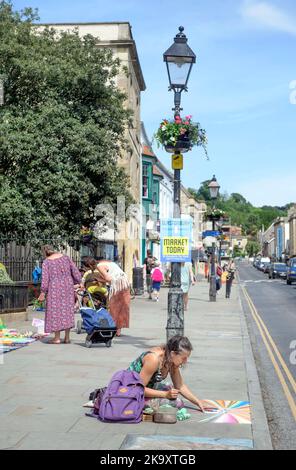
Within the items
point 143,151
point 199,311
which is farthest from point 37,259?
point 143,151

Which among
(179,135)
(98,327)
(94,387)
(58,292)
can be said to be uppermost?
(179,135)

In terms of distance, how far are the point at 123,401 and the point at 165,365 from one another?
628mm

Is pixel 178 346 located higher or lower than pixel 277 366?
higher

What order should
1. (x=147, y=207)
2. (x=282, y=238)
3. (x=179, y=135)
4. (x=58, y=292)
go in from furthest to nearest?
1. (x=282, y=238)
2. (x=147, y=207)
3. (x=58, y=292)
4. (x=179, y=135)

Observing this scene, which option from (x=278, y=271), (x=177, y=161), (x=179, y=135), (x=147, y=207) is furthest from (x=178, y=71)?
(x=278, y=271)

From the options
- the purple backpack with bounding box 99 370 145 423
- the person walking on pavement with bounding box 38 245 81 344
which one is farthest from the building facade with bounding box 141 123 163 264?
the purple backpack with bounding box 99 370 145 423

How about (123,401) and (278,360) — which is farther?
(278,360)

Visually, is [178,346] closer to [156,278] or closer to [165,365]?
[165,365]

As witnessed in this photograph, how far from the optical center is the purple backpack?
6406mm

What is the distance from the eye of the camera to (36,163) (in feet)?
63.5

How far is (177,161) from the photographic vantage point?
1170 centimetres

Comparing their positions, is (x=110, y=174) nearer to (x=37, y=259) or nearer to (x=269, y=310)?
(x=37, y=259)

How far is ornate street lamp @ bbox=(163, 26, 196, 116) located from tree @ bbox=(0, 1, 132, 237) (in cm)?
843

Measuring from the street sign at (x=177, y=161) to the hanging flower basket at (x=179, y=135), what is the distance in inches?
3.6
